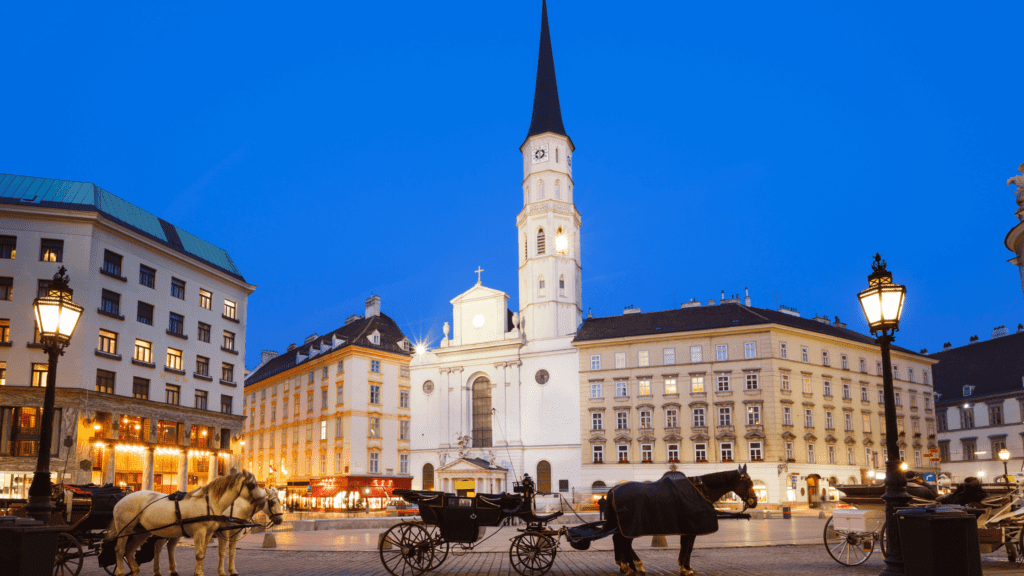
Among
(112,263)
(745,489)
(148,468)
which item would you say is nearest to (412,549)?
(745,489)

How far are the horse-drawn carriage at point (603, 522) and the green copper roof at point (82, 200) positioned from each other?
31359 mm

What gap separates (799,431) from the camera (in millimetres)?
60469

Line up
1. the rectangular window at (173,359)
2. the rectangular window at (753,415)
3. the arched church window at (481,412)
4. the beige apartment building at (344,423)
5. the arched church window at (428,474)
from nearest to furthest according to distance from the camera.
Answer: the rectangular window at (173,359)
the rectangular window at (753,415)
the beige apartment building at (344,423)
the arched church window at (481,412)
the arched church window at (428,474)

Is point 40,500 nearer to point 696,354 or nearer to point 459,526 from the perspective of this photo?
point 459,526

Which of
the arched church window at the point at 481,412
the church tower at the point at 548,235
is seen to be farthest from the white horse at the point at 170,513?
the church tower at the point at 548,235

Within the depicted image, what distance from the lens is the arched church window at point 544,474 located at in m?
65.4

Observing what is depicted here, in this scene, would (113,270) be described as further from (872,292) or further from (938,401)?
(938,401)

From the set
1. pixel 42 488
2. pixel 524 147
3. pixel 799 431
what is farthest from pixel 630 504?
pixel 524 147

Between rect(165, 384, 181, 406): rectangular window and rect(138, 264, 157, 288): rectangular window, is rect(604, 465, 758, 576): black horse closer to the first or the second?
rect(165, 384, 181, 406): rectangular window

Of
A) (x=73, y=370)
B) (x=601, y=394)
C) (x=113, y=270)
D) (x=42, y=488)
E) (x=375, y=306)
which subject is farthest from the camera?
(x=375, y=306)

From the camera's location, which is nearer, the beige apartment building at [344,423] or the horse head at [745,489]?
the horse head at [745,489]

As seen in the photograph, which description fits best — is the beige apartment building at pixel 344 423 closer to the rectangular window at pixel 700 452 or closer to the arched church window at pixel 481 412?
the arched church window at pixel 481 412

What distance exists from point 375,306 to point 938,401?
183 feet

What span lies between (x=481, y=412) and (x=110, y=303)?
36.1 metres
